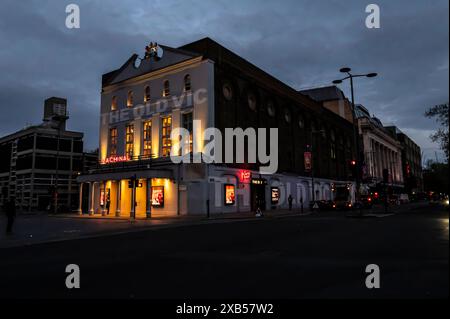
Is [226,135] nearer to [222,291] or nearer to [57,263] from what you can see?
[57,263]

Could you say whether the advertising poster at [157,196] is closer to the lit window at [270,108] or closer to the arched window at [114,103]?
the arched window at [114,103]

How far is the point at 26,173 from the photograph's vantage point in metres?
62.4

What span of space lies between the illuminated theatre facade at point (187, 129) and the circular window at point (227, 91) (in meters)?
0.11

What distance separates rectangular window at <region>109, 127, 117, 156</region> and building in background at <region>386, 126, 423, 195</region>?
330 feet

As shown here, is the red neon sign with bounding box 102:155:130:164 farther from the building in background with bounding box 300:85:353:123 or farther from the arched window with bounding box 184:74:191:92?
the building in background with bounding box 300:85:353:123

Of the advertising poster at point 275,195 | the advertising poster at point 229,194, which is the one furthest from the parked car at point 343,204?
the advertising poster at point 229,194

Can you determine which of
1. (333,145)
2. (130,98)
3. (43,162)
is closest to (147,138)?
(130,98)

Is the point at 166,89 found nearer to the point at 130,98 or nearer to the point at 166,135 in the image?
the point at 166,135

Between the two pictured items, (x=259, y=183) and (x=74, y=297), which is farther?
(x=259, y=183)

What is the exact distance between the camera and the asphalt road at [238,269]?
5855mm

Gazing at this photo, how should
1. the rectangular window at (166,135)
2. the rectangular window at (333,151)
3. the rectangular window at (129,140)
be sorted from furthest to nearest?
the rectangular window at (333,151) < the rectangular window at (129,140) < the rectangular window at (166,135)
